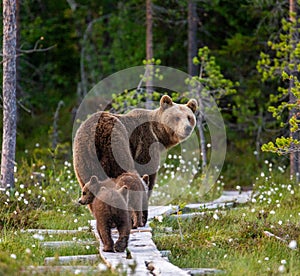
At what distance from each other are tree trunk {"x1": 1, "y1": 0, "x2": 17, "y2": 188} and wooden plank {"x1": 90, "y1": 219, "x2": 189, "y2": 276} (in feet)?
Result: 10.5

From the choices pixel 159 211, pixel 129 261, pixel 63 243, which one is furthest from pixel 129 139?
pixel 129 261

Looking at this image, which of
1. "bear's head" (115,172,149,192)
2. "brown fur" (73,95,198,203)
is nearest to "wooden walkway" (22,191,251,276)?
"bear's head" (115,172,149,192)

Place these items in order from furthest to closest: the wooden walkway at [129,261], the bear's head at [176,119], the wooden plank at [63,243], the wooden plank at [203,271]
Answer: the bear's head at [176,119], the wooden plank at [63,243], the wooden plank at [203,271], the wooden walkway at [129,261]

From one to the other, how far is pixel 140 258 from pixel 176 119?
8.58 feet

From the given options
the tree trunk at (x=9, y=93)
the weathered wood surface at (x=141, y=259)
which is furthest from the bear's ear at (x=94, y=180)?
the tree trunk at (x=9, y=93)

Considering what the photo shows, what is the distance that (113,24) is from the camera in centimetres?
1867

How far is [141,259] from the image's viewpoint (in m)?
5.97

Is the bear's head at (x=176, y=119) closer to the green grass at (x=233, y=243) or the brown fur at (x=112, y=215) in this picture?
the green grass at (x=233, y=243)

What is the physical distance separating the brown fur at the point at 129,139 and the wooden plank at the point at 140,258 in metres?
0.83

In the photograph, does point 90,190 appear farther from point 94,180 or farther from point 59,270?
point 59,270

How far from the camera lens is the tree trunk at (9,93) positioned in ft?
32.2

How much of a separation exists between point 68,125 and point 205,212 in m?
9.99

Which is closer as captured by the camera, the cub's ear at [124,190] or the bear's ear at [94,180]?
the cub's ear at [124,190]

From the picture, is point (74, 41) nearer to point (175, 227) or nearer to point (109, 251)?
point (175, 227)
